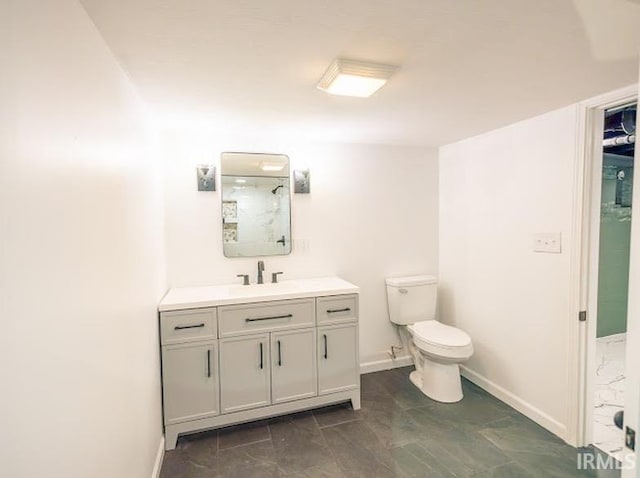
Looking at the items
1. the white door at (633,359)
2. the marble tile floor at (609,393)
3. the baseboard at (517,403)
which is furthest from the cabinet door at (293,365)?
the marble tile floor at (609,393)

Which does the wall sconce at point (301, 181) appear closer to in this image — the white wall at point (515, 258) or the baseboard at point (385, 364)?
the white wall at point (515, 258)

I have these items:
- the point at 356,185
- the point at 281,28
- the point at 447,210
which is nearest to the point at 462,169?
the point at 447,210

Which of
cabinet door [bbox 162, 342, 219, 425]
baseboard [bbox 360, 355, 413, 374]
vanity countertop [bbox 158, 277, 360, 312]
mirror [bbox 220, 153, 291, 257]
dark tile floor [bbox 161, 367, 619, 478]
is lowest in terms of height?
dark tile floor [bbox 161, 367, 619, 478]

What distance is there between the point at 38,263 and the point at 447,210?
3.06 m

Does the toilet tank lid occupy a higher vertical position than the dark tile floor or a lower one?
higher

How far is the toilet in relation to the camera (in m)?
2.42

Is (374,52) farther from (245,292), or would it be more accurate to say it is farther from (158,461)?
(158,461)

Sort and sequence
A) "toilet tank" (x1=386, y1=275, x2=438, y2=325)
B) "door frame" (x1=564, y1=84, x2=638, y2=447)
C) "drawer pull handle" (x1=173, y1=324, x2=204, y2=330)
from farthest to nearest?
"toilet tank" (x1=386, y1=275, x2=438, y2=325) → "drawer pull handle" (x1=173, y1=324, x2=204, y2=330) → "door frame" (x1=564, y1=84, x2=638, y2=447)

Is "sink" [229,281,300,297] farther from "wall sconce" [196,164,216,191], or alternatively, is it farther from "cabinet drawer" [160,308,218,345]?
"wall sconce" [196,164,216,191]

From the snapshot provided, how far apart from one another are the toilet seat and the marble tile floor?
2.93 ft

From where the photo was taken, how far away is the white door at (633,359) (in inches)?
30.1

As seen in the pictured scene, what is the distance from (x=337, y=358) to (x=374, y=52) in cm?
199

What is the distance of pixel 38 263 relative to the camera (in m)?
0.69

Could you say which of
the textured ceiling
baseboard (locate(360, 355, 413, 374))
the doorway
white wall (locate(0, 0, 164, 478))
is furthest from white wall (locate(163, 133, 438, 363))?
the doorway
